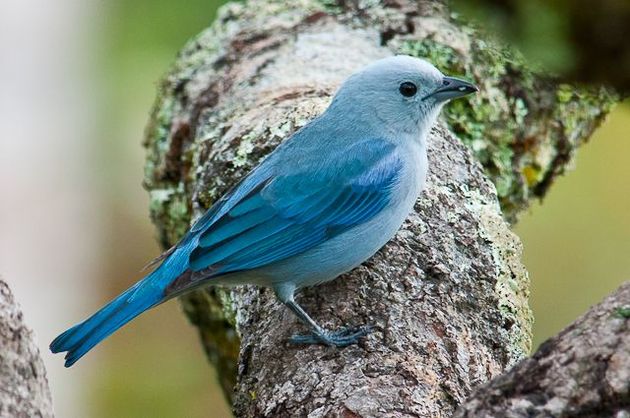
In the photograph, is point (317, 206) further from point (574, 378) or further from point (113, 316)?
point (574, 378)

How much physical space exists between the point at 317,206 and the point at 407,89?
2.35 feet

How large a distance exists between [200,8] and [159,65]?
669 millimetres

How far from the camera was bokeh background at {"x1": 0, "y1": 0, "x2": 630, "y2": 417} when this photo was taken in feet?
23.2

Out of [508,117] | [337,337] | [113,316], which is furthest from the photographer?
[508,117]

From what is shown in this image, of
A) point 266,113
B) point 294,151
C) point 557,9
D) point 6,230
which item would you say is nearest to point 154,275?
point 294,151

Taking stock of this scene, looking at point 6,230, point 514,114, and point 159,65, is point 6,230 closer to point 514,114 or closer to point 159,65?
point 159,65

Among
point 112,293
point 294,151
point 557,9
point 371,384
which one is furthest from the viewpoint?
point 112,293

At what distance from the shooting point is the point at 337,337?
10.2ft

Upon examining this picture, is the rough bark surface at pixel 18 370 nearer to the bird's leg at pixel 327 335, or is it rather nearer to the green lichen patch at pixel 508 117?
the bird's leg at pixel 327 335

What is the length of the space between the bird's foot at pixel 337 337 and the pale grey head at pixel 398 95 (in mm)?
1177

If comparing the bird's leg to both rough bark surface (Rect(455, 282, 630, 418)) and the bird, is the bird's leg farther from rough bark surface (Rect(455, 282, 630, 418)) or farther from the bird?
rough bark surface (Rect(455, 282, 630, 418))

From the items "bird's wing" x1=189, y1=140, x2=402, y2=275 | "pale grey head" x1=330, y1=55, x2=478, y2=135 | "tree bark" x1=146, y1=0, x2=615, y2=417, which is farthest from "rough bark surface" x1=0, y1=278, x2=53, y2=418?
"pale grey head" x1=330, y1=55, x2=478, y2=135

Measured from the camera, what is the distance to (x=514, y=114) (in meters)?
4.71

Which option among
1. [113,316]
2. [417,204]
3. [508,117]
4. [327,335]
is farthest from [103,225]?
[327,335]
